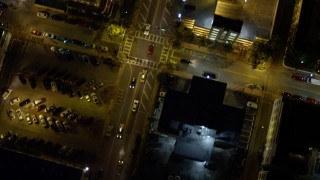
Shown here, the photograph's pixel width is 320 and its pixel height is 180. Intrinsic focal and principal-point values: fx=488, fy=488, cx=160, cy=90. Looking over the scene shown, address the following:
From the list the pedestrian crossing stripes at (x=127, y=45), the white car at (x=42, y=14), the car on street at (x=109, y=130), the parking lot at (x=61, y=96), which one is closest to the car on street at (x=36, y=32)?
the parking lot at (x=61, y=96)

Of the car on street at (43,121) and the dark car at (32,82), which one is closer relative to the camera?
the car on street at (43,121)

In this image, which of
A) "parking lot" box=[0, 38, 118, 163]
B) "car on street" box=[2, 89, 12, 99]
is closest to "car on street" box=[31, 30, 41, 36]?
"parking lot" box=[0, 38, 118, 163]

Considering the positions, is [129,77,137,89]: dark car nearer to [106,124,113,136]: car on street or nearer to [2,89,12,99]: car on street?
[106,124,113,136]: car on street

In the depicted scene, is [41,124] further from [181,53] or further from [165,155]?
[181,53]

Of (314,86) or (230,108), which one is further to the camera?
(314,86)

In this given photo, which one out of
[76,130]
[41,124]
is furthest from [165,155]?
[41,124]

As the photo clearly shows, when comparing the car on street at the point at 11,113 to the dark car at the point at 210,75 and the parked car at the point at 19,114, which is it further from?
the dark car at the point at 210,75
